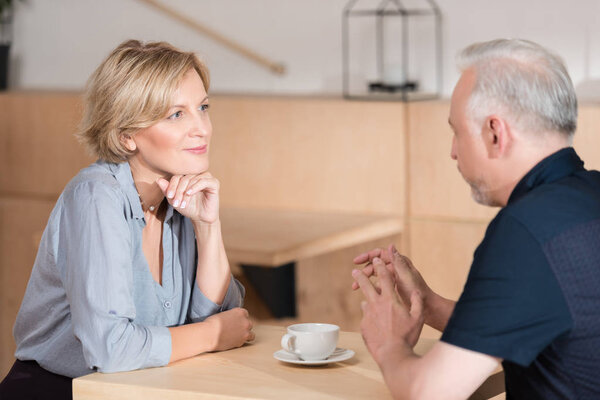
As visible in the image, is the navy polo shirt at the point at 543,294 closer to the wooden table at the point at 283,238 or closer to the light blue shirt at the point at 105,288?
the light blue shirt at the point at 105,288

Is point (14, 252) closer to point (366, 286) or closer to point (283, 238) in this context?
point (283, 238)

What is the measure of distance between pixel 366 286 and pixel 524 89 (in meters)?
0.42

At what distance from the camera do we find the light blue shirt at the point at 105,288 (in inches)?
Result: 65.0

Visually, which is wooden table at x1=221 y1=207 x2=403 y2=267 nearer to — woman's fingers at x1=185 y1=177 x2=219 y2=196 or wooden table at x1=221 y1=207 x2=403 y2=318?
wooden table at x1=221 y1=207 x2=403 y2=318

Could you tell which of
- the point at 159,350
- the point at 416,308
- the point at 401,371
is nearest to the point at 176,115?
the point at 159,350

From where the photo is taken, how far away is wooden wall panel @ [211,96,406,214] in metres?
3.26

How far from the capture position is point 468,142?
56.9 inches

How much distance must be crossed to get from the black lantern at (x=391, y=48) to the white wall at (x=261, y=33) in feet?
0.16

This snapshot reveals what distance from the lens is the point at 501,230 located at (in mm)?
1312

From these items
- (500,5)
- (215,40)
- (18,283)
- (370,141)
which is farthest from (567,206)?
(18,283)

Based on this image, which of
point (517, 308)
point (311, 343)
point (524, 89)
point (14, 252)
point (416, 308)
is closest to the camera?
point (517, 308)

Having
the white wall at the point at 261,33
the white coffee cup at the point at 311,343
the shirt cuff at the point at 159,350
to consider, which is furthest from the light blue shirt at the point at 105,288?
the white wall at the point at 261,33

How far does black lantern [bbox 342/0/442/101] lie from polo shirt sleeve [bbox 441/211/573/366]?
212 cm

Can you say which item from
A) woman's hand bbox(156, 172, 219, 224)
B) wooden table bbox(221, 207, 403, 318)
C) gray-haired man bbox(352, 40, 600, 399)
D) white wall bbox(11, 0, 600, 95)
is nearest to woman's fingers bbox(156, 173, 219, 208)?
woman's hand bbox(156, 172, 219, 224)
